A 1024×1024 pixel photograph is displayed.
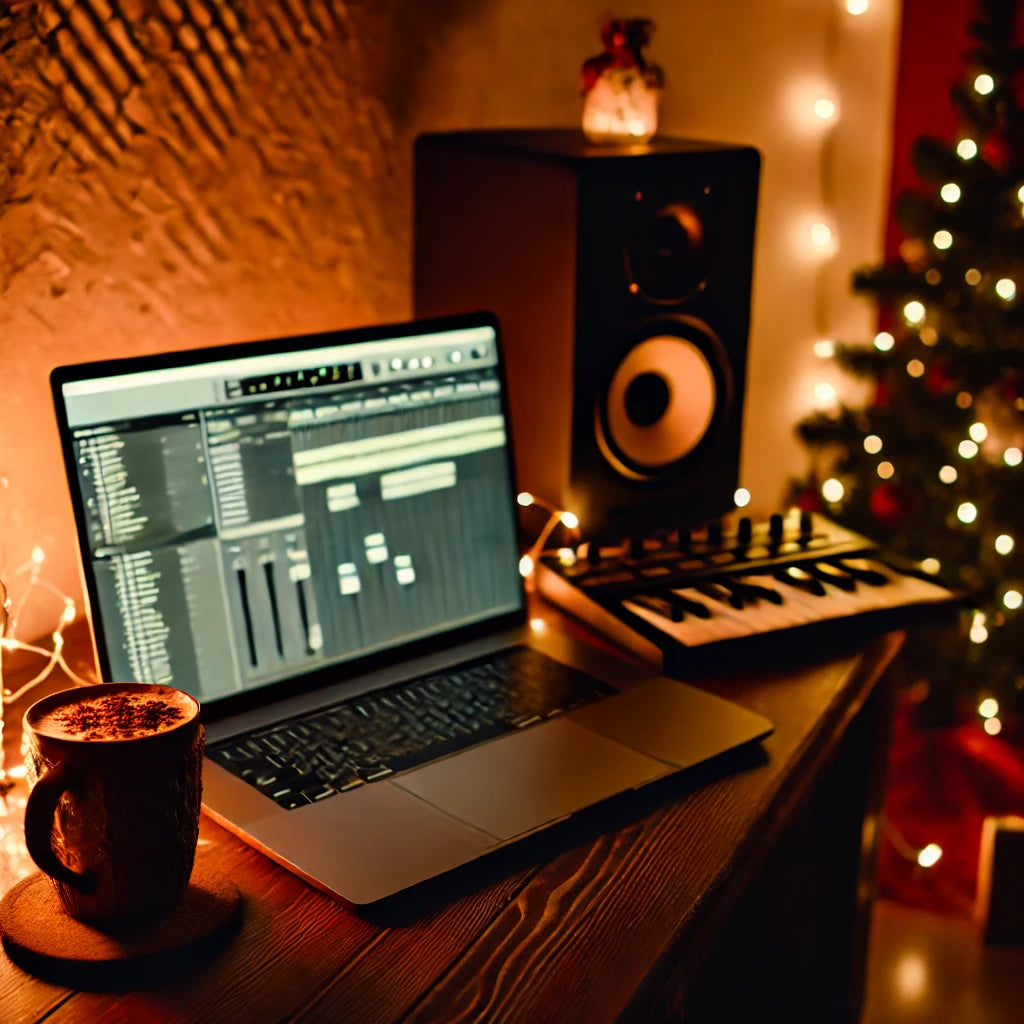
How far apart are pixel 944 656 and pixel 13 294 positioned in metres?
1.51

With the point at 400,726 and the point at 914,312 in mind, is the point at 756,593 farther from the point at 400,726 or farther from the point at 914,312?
the point at 914,312

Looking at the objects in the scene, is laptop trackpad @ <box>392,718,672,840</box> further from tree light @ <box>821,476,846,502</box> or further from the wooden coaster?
tree light @ <box>821,476,846,502</box>

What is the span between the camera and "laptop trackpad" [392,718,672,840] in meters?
0.81

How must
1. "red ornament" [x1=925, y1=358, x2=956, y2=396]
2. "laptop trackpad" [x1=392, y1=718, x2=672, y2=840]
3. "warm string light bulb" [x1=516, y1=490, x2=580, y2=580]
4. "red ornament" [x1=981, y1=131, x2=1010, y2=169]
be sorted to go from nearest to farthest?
"laptop trackpad" [x1=392, y1=718, x2=672, y2=840]
"warm string light bulb" [x1=516, y1=490, x2=580, y2=580]
"red ornament" [x1=981, y1=131, x2=1010, y2=169]
"red ornament" [x1=925, y1=358, x2=956, y2=396]

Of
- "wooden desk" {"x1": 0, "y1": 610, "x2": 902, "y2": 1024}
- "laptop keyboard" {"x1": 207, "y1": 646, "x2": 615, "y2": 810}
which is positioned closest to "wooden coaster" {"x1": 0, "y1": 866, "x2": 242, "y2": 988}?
"wooden desk" {"x1": 0, "y1": 610, "x2": 902, "y2": 1024}

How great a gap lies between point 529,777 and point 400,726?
0.12 m

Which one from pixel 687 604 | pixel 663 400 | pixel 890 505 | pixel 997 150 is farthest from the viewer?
pixel 890 505

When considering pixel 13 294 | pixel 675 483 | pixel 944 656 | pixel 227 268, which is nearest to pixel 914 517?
pixel 944 656

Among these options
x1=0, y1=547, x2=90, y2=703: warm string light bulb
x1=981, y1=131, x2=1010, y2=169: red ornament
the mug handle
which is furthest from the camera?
x1=981, y1=131, x2=1010, y2=169: red ornament

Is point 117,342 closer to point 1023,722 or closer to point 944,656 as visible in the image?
point 944,656

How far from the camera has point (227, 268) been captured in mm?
1235

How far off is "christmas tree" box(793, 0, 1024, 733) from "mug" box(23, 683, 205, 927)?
1.42 m

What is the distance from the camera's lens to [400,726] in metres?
0.93

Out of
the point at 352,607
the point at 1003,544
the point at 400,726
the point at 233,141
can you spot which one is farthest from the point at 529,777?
the point at 1003,544
